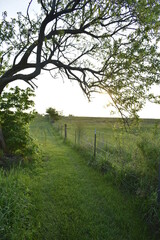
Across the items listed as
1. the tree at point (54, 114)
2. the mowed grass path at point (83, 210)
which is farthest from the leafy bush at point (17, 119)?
the tree at point (54, 114)

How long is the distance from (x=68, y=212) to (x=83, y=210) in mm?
352

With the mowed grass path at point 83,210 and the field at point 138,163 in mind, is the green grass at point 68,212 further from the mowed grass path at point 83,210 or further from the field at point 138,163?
the field at point 138,163

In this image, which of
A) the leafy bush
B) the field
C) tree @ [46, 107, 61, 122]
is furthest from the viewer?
tree @ [46, 107, 61, 122]

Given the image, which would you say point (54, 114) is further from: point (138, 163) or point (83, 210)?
point (83, 210)

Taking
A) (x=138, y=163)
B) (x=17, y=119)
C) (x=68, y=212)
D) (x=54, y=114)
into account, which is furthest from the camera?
(x=54, y=114)

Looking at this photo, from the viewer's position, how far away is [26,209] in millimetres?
3324

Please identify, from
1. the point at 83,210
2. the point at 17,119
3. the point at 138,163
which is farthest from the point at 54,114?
the point at 83,210

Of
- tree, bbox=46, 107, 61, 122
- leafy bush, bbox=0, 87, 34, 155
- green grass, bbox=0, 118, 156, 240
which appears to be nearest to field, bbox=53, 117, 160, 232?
green grass, bbox=0, 118, 156, 240

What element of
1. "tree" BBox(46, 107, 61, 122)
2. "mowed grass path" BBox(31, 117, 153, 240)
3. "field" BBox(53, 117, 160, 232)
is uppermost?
"tree" BBox(46, 107, 61, 122)

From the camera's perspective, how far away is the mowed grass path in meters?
2.88

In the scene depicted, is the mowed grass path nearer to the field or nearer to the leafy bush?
the field

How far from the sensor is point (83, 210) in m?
3.60

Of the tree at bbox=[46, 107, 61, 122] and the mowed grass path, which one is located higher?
the tree at bbox=[46, 107, 61, 122]

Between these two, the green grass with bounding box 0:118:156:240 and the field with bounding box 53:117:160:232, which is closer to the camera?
the green grass with bounding box 0:118:156:240
